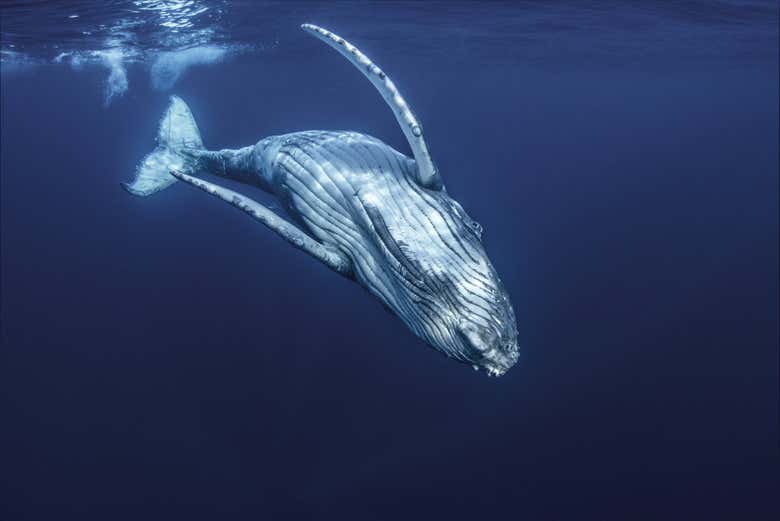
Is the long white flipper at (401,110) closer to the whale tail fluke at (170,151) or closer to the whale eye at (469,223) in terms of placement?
the whale eye at (469,223)

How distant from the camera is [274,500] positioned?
1595cm

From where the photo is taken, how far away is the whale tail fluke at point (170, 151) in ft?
30.3

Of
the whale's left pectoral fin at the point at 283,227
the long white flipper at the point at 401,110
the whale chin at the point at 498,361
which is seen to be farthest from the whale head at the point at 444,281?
the whale's left pectoral fin at the point at 283,227

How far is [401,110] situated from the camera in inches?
165

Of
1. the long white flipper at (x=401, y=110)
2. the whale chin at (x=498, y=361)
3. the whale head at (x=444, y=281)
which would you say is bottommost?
the whale chin at (x=498, y=361)

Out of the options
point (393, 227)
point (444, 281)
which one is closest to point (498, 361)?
point (444, 281)

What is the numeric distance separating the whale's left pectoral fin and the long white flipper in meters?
1.08

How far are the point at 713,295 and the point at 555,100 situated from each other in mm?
58750

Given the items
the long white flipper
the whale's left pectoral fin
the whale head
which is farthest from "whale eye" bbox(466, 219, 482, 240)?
the whale's left pectoral fin

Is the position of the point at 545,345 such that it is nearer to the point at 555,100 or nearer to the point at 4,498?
the point at 4,498

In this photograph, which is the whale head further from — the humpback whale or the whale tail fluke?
the whale tail fluke

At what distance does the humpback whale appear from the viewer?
12.7 ft

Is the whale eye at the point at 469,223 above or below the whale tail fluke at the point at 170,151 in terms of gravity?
above

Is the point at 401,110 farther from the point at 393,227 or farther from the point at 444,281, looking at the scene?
the point at 444,281
